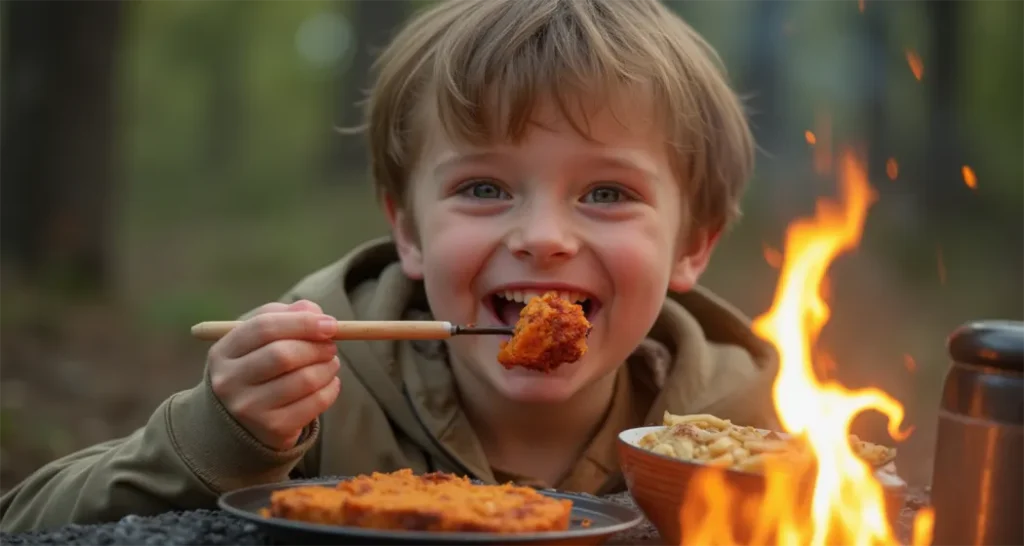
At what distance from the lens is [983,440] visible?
1896 millimetres

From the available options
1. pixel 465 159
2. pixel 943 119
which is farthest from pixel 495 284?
pixel 943 119

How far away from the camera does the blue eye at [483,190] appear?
2.85 meters

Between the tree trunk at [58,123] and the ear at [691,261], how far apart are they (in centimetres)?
759

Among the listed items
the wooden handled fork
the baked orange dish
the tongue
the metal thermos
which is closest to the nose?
the tongue

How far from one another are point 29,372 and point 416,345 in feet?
20.1

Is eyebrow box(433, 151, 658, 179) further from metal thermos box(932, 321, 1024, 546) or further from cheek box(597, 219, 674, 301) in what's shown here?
metal thermos box(932, 321, 1024, 546)

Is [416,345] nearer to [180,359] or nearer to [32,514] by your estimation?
[32,514]

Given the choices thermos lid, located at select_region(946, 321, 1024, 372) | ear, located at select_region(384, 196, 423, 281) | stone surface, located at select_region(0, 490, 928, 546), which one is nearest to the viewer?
thermos lid, located at select_region(946, 321, 1024, 372)

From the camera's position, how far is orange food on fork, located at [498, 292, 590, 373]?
2.38 metres

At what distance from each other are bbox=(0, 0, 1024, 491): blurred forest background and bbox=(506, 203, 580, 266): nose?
0.61 metres

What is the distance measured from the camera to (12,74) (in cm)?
971

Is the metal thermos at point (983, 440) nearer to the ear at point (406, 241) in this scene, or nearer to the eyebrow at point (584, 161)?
the eyebrow at point (584, 161)

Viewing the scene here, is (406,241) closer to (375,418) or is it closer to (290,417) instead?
(375,418)

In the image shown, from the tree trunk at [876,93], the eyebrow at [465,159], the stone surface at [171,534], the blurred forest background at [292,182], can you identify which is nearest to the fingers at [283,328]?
the stone surface at [171,534]
